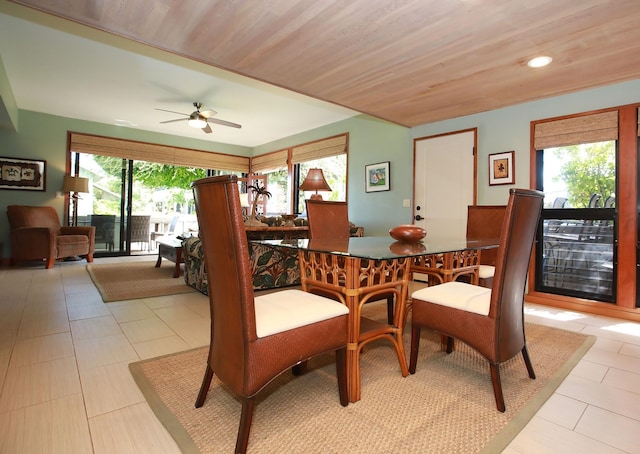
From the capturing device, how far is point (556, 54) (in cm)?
249

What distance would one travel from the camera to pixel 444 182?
4.29 metres

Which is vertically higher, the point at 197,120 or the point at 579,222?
the point at 197,120

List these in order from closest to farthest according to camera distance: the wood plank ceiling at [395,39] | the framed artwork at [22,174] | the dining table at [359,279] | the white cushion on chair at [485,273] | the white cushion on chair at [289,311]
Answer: the white cushion on chair at [289,311] < the dining table at [359,279] < the wood plank ceiling at [395,39] < the white cushion on chair at [485,273] < the framed artwork at [22,174]

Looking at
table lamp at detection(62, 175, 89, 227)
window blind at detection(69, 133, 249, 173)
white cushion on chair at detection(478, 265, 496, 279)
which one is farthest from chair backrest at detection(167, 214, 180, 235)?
white cushion on chair at detection(478, 265, 496, 279)

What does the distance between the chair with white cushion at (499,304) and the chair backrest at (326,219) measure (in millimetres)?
1106

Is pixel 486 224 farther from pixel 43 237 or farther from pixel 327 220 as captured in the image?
pixel 43 237

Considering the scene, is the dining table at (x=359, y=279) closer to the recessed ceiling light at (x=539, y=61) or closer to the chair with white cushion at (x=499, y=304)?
the chair with white cushion at (x=499, y=304)

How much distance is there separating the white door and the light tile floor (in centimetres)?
150

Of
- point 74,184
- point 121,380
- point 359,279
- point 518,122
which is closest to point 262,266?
point 121,380

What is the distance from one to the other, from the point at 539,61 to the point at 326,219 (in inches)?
83.4

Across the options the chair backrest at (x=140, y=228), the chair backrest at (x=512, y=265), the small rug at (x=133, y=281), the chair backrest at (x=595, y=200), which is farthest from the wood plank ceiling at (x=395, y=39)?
the chair backrest at (x=140, y=228)

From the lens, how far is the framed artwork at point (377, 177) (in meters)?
5.01

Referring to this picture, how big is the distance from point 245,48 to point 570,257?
12.3 ft

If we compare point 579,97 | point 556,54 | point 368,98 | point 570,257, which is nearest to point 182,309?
point 368,98
